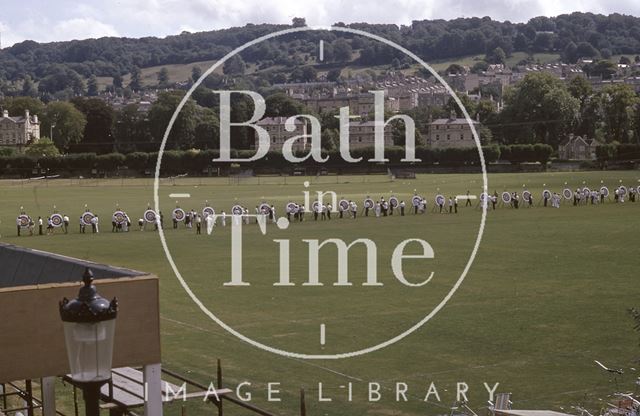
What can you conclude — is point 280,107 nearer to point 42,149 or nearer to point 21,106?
point 42,149

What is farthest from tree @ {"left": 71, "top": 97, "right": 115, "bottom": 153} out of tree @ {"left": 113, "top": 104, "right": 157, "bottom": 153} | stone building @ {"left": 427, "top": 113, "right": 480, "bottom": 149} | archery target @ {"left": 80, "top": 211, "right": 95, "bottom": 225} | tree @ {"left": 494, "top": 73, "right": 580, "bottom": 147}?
archery target @ {"left": 80, "top": 211, "right": 95, "bottom": 225}

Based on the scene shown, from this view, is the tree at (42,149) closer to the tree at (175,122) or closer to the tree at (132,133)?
the tree at (175,122)

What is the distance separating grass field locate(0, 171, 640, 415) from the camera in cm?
1767

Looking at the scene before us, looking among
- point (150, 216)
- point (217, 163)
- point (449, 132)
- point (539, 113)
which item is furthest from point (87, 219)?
point (449, 132)

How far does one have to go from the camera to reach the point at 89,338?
263 inches

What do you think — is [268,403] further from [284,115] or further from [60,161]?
[284,115]

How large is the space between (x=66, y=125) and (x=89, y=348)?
133 meters

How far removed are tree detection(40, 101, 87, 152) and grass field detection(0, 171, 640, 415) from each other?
283 ft

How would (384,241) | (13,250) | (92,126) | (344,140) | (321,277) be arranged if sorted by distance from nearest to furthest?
(13,250), (321,277), (384,241), (344,140), (92,126)

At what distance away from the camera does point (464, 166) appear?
114125mm

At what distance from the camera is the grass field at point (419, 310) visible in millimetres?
17672

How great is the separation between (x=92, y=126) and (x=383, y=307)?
4819 inches

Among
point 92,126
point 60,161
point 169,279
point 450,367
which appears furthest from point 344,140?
point 450,367

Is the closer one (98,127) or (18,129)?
(98,127)
